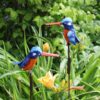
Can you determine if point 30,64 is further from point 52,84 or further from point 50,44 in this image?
point 50,44

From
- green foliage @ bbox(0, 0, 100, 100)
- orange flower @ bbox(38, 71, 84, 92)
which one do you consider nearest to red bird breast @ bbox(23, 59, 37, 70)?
orange flower @ bbox(38, 71, 84, 92)

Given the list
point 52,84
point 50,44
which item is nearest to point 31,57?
point 52,84

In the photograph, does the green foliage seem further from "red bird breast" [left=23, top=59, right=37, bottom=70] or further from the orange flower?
"red bird breast" [left=23, top=59, right=37, bottom=70]

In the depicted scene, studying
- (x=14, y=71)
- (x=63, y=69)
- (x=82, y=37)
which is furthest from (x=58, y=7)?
(x=14, y=71)

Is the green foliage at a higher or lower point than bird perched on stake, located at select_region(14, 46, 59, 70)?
lower

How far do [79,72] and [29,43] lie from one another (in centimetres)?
92

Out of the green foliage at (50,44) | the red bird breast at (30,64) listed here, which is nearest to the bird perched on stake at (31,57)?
the red bird breast at (30,64)

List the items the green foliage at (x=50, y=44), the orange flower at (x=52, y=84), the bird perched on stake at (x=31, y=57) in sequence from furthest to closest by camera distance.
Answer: the green foliage at (x=50, y=44) → the orange flower at (x=52, y=84) → the bird perched on stake at (x=31, y=57)

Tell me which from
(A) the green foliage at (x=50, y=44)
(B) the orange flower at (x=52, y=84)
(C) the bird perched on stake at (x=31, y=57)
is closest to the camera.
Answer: (C) the bird perched on stake at (x=31, y=57)

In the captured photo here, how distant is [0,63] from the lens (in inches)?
128

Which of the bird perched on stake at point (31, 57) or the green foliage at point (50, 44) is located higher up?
the bird perched on stake at point (31, 57)

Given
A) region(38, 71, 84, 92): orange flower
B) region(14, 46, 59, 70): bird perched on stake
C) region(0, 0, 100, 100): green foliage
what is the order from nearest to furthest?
region(14, 46, 59, 70): bird perched on stake, region(38, 71, 84, 92): orange flower, region(0, 0, 100, 100): green foliage

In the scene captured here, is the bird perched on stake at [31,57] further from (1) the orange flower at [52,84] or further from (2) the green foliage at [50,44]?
(2) the green foliage at [50,44]

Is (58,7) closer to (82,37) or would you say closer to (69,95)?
(82,37)
